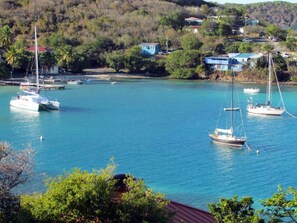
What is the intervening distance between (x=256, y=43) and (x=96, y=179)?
90.2 meters

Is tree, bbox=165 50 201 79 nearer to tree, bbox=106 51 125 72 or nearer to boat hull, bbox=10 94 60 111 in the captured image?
tree, bbox=106 51 125 72

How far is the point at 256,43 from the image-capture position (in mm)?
100438

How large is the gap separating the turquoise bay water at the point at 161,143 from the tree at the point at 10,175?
32.1 ft

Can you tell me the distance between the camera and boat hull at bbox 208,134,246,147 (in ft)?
123

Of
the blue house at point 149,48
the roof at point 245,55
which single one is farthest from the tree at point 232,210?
the blue house at point 149,48

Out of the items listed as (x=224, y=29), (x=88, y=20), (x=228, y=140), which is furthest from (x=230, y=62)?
(x=228, y=140)

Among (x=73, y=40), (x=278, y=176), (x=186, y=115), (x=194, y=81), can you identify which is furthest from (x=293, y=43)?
(x=278, y=176)

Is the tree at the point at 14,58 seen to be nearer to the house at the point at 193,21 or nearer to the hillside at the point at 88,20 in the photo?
the hillside at the point at 88,20

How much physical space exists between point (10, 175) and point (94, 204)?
10.9 feet

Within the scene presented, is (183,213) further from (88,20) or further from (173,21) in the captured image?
(173,21)

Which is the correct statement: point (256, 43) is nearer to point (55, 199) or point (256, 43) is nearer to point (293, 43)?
point (293, 43)

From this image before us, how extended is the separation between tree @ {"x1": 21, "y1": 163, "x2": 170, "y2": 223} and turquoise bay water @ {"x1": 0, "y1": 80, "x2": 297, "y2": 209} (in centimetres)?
1150

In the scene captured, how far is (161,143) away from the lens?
124 ft

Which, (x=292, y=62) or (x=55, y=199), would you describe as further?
(x=292, y=62)
